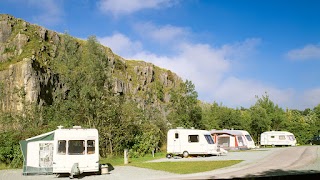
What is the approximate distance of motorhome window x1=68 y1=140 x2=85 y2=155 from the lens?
56.5ft

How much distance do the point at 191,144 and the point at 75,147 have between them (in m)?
11.9

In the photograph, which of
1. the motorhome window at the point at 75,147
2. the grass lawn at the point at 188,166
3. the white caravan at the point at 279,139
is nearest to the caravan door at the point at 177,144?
the grass lawn at the point at 188,166

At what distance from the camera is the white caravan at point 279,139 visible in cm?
4584

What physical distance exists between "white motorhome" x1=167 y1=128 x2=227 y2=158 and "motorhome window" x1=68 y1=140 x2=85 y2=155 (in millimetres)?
11016

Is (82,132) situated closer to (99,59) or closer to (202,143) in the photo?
(202,143)

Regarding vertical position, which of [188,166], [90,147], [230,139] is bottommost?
[188,166]

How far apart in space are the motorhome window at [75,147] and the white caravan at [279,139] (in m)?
35.4

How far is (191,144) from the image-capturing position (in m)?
26.8

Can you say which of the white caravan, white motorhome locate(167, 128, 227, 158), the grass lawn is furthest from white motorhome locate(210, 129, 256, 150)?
the grass lawn

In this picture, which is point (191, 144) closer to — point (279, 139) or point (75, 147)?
point (75, 147)

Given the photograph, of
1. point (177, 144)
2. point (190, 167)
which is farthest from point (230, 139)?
point (190, 167)

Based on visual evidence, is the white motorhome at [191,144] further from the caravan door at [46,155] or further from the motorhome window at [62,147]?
the motorhome window at [62,147]

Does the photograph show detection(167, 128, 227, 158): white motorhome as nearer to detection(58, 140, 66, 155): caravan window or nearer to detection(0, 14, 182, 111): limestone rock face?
detection(0, 14, 182, 111): limestone rock face

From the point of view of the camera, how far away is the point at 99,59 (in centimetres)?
3769
